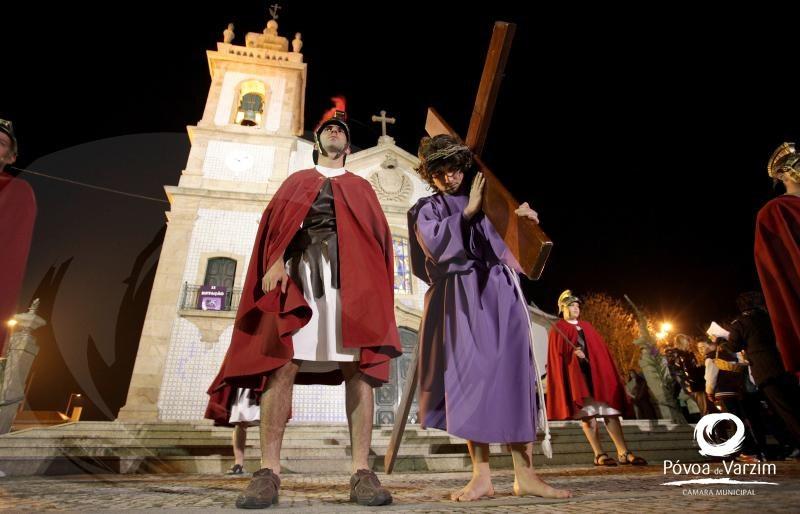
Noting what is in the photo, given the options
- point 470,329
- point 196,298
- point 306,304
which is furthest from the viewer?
point 196,298

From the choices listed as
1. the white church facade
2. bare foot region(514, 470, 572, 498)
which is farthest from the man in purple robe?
the white church facade

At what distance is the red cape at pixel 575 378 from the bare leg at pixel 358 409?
4.08 meters

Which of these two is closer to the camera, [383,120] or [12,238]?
[12,238]

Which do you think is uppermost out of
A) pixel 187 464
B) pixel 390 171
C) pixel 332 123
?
pixel 390 171

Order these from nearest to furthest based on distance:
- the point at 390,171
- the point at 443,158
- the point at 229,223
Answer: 1. the point at 443,158
2. the point at 229,223
3. the point at 390,171

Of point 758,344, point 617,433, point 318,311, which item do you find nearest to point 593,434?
point 617,433

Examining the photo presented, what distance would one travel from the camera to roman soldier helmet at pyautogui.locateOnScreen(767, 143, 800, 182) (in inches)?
114

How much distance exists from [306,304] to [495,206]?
1213mm

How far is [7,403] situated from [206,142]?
36.0 feet

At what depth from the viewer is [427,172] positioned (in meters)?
2.99

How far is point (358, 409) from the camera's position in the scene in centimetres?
230

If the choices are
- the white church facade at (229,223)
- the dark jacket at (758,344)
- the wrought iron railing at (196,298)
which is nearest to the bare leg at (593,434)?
the dark jacket at (758,344)

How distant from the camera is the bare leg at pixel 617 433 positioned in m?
5.00

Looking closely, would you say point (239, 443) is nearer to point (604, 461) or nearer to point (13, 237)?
point (13, 237)
